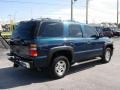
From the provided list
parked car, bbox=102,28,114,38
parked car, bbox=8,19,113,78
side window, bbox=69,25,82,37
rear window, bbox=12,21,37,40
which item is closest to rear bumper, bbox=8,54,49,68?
parked car, bbox=8,19,113,78

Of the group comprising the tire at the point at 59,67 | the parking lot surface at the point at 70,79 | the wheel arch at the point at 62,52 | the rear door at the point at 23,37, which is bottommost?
the parking lot surface at the point at 70,79

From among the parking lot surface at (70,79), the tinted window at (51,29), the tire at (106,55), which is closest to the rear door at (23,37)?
the tinted window at (51,29)

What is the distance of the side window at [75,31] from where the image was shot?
895 cm

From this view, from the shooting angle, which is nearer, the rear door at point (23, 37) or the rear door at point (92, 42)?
the rear door at point (23, 37)

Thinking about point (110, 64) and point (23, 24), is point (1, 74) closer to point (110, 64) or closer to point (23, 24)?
point (23, 24)

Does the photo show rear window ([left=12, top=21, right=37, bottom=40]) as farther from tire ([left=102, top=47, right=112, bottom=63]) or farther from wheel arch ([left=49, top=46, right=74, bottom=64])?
tire ([left=102, top=47, right=112, bottom=63])

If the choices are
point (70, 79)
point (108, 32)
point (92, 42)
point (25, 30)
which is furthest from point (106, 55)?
point (108, 32)

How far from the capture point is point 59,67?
8484 millimetres

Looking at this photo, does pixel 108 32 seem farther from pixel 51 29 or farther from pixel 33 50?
pixel 33 50

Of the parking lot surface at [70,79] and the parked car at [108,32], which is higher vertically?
the parked car at [108,32]

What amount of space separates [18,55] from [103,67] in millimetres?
3747

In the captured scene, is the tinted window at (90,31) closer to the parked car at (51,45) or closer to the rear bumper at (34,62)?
the parked car at (51,45)

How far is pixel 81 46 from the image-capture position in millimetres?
9344

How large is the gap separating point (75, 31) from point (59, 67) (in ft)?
5.20
